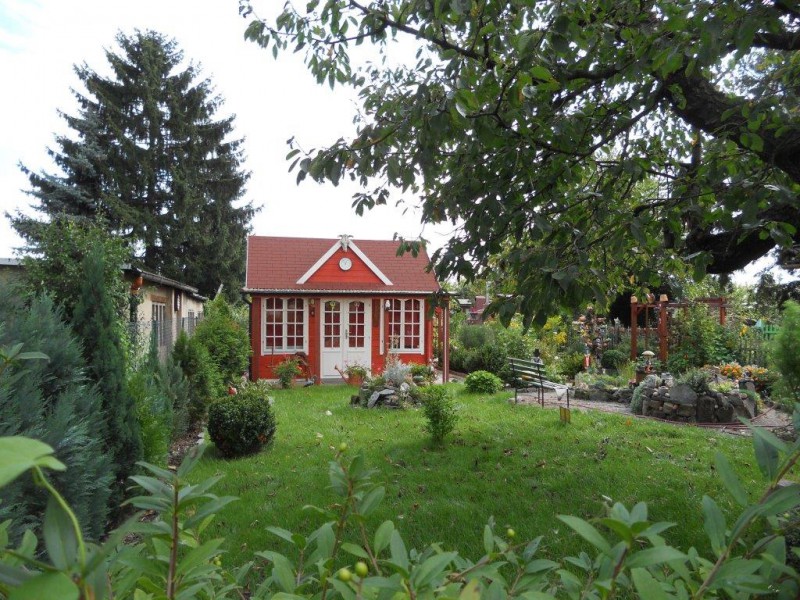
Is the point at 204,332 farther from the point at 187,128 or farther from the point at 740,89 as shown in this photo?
the point at 187,128

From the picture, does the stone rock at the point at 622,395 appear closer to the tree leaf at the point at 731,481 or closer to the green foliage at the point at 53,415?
the green foliage at the point at 53,415

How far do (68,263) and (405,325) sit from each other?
10.2m

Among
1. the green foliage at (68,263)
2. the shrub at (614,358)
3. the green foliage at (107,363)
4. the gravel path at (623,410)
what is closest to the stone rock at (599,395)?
the gravel path at (623,410)

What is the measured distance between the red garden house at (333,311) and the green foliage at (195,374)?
4975 millimetres

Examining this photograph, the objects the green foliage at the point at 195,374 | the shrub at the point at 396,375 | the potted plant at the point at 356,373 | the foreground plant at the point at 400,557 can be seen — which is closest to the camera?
the foreground plant at the point at 400,557

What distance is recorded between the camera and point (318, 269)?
1528 cm

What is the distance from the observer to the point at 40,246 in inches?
250

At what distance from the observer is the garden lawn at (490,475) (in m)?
4.56

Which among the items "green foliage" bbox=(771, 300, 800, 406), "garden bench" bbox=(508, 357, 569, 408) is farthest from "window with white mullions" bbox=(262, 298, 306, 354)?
"green foliage" bbox=(771, 300, 800, 406)

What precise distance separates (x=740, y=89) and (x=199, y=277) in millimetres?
24685

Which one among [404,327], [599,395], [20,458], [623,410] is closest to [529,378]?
[599,395]

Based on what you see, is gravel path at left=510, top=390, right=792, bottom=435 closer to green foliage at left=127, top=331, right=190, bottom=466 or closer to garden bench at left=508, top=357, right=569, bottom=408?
garden bench at left=508, top=357, right=569, bottom=408

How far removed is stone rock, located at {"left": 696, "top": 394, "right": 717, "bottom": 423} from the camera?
9109 mm

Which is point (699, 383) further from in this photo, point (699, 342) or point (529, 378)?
point (699, 342)
